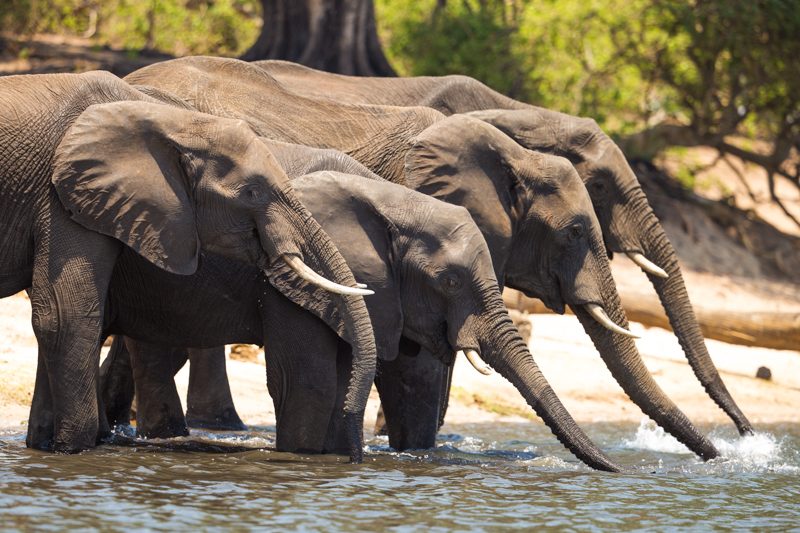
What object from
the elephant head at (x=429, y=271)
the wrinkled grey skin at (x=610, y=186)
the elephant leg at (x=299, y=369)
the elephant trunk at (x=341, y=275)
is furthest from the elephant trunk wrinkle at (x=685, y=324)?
the elephant trunk at (x=341, y=275)

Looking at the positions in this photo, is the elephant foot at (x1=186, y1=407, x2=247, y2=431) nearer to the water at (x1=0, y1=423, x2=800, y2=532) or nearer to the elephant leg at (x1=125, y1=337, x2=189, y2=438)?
the water at (x1=0, y1=423, x2=800, y2=532)

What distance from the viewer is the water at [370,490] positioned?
7.45 metres

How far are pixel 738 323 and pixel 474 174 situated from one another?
590 centimetres

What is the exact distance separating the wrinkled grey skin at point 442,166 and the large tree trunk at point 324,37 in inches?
306

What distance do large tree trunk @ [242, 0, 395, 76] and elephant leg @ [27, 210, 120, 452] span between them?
33.6 feet

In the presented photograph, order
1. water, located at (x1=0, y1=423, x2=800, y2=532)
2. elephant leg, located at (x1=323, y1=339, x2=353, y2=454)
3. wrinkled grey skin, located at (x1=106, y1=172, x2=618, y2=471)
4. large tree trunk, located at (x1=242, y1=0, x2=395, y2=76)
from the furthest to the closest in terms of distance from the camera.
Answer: large tree trunk, located at (x1=242, y1=0, x2=395, y2=76), elephant leg, located at (x1=323, y1=339, x2=353, y2=454), wrinkled grey skin, located at (x1=106, y1=172, x2=618, y2=471), water, located at (x1=0, y1=423, x2=800, y2=532)

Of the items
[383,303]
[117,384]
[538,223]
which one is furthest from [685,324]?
[117,384]

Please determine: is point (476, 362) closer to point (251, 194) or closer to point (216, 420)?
point (251, 194)

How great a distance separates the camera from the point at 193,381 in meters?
11.5

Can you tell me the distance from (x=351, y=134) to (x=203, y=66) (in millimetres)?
1090

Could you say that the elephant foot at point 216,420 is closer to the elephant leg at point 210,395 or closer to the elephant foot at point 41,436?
the elephant leg at point 210,395

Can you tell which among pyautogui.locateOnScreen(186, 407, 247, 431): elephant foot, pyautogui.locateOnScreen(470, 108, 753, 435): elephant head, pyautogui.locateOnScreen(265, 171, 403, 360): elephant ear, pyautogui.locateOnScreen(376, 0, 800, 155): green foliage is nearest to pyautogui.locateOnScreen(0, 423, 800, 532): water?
pyautogui.locateOnScreen(186, 407, 247, 431): elephant foot

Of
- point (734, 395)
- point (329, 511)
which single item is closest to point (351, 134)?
point (329, 511)

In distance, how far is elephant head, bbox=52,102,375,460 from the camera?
8594 mm
